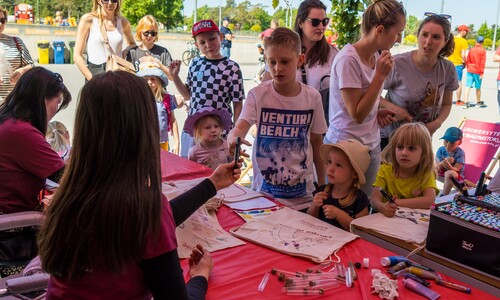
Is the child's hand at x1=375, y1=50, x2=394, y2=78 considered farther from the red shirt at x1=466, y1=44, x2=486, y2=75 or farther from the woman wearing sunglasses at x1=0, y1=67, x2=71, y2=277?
the red shirt at x1=466, y1=44, x2=486, y2=75

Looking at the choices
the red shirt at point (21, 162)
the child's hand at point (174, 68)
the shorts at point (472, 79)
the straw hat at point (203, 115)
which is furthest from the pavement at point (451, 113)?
the red shirt at point (21, 162)

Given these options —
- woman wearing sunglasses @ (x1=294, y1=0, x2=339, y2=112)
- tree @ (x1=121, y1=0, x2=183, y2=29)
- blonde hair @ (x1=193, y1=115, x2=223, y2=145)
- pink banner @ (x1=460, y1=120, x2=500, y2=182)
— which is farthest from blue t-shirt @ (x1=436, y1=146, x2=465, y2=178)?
tree @ (x1=121, y1=0, x2=183, y2=29)

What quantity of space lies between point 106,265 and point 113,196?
15 centimetres

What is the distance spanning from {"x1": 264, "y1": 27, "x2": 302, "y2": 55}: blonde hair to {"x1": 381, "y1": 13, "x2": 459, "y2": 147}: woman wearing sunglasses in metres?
0.85

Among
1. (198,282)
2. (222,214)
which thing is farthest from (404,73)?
(198,282)

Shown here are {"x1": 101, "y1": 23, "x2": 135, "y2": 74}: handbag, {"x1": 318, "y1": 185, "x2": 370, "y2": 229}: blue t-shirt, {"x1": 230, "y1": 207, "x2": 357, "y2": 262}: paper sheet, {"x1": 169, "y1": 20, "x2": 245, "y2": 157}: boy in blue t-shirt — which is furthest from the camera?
{"x1": 101, "y1": 23, "x2": 135, "y2": 74}: handbag

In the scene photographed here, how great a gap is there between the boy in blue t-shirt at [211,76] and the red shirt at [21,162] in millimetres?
1276

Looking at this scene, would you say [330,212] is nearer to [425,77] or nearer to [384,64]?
[384,64]

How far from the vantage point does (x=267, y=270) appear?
1474 millimetres

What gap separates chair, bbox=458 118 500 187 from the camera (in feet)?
14.4

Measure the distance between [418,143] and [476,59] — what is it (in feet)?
27.4

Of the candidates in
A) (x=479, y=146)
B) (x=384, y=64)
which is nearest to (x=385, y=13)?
(x=384, y=64)

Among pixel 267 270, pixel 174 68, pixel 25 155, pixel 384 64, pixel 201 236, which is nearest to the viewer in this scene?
pixel 267 270

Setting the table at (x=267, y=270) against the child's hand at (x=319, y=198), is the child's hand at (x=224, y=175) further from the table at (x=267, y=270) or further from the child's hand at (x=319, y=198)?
the child's hand at (x=319, y=198)
